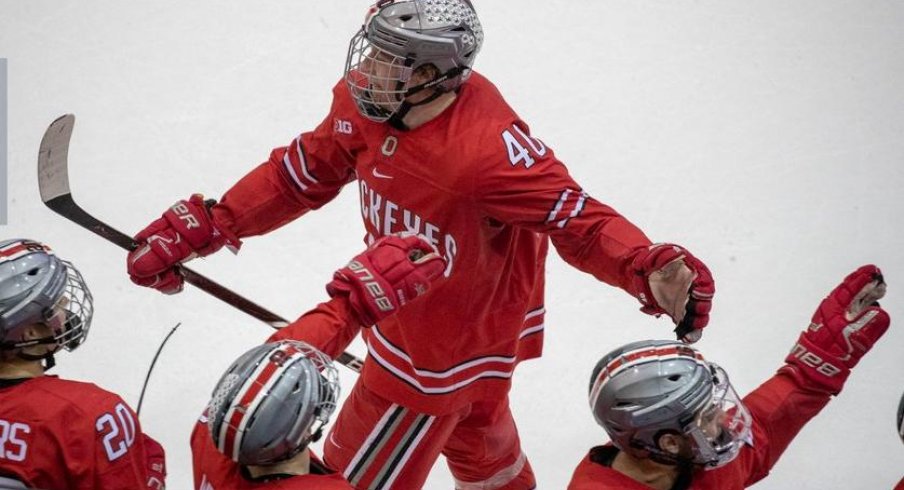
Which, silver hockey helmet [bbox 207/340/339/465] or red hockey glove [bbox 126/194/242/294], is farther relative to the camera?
red hockey glove [bbox 126/194/242/294]

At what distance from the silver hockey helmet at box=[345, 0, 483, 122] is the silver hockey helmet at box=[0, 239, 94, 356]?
0.79m

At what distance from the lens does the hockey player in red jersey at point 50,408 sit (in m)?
2.44

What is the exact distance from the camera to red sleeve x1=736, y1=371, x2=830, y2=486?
2.74 metres

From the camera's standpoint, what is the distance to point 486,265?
308cm

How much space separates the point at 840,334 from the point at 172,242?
164cm

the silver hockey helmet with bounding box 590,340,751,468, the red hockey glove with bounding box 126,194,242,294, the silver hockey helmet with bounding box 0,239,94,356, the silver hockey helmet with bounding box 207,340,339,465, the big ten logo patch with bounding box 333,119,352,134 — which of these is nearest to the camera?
the silver hockey helmet with bounding box 207,340,339,465

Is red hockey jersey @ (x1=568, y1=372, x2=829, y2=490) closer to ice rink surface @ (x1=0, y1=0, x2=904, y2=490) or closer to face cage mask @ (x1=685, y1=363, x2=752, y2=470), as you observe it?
face cage mask @ (x1=685, y1=363, x2=752, y2=470)

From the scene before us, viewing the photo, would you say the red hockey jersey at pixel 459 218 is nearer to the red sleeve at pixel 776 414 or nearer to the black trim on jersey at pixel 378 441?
the black trim on jersey at pixel 378 441

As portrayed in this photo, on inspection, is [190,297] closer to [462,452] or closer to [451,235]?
[462,452]

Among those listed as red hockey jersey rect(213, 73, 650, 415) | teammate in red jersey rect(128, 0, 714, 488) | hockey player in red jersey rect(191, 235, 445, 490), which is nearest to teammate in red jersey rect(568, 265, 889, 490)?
teammate in red jersey rect(128, 0, 714, 488)

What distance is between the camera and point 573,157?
480 cm

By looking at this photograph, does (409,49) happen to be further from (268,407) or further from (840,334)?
(840,334)

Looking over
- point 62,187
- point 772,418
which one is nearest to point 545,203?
point 772,418

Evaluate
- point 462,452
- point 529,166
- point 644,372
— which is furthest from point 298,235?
point 644,372
